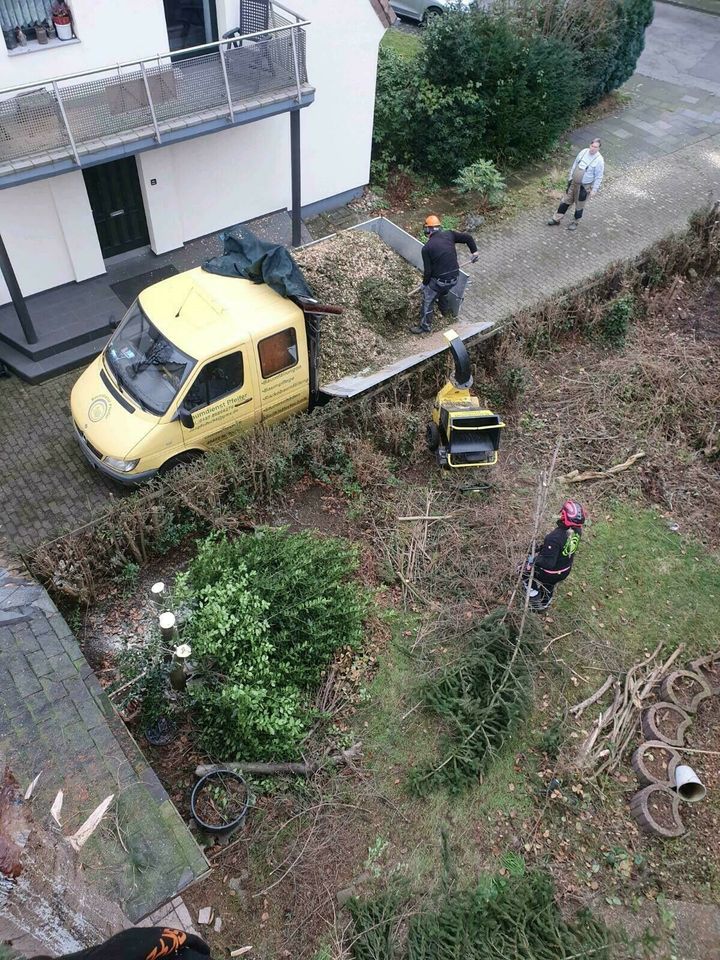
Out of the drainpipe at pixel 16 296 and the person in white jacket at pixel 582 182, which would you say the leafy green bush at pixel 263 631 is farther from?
the person in white jacket at pixel 582 182

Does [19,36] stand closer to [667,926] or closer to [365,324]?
[365,324]

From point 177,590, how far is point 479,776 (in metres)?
3.16

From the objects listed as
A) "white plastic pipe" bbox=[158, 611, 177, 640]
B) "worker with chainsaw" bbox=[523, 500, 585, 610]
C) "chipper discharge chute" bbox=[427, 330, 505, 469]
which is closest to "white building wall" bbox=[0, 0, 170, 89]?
"chipper discharge chute" bbox=[427, 330, 505, 469]

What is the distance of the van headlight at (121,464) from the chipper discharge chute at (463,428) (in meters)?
3.55

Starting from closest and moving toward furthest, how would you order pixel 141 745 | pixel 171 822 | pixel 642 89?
pixel 171 822, pixel 141 745, pixel 642 89

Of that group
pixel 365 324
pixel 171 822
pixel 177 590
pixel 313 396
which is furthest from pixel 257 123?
pixel 171 822

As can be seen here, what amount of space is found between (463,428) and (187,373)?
10.6ft

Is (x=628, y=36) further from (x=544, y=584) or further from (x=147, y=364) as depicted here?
(x=544, y=584)

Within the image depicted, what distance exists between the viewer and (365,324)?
32.3ft

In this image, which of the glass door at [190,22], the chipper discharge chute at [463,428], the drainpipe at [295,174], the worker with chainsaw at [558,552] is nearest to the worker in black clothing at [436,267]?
the chipper discharge chute at [463,428]

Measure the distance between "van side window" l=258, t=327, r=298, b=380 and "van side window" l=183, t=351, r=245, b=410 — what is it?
11.2 inches

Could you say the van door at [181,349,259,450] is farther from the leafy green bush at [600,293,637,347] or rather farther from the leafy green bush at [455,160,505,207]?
the leafy green bush at [455,160,505,207]

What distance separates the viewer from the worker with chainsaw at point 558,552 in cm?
701

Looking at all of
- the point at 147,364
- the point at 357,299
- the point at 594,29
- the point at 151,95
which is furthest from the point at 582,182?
the point at 147,364
